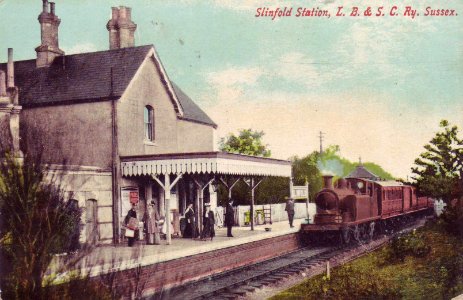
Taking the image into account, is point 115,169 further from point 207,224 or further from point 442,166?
point 442,166

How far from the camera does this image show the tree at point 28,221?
5191 mm

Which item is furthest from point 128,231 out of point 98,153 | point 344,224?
point 344,224

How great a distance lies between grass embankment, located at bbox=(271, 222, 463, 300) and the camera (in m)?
11.9

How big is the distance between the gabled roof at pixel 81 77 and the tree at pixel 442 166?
432 inches

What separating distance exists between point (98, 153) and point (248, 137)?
33.2 meters

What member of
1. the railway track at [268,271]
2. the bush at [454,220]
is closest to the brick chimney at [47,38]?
the railway track at [268,271]

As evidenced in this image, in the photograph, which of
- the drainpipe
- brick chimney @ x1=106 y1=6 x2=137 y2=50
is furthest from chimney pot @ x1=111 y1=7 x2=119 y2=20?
the drainpipe

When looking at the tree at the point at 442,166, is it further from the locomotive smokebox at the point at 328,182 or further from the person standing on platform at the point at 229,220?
the person standing on platform at the point at 229,220

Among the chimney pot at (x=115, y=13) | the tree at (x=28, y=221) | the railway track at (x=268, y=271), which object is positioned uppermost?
the chimney pot at (x=115, y=13)

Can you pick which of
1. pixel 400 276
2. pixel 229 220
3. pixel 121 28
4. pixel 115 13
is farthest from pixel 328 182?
pixel 115 13

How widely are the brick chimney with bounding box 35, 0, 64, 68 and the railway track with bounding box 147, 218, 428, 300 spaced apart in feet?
38.2

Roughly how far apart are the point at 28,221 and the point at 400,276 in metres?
11.1

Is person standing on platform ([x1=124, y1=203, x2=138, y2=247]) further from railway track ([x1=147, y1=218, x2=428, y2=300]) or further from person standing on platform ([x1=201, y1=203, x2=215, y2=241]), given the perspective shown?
railway track ([x1=147, y1=218, x2=428, y2=300])

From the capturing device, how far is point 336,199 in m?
20.3
